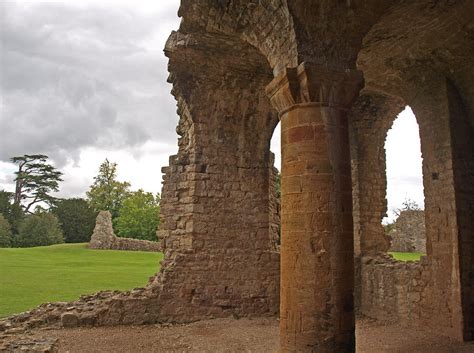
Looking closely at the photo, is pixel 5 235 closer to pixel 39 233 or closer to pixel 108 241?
pixel 39 233

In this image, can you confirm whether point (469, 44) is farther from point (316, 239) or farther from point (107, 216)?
point (107, 216)

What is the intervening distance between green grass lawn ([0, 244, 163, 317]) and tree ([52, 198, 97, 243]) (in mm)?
17696

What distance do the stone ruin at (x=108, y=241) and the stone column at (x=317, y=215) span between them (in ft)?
91.4

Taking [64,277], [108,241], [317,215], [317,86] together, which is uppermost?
[317,86]

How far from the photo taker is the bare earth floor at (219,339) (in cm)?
723

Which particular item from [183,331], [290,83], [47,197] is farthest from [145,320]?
[47,197]

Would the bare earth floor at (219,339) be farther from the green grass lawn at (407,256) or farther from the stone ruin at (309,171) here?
the green grass lawn at (407,256)

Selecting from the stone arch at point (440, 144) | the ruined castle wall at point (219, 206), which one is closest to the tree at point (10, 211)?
the ruined castle wall at point (219, 206)

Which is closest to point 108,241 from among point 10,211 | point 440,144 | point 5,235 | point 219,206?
point 5,235

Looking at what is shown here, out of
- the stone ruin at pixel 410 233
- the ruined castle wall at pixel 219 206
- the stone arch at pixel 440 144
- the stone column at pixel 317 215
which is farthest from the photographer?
the stone ruin at pixel 410 233

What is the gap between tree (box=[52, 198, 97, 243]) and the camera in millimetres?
44344

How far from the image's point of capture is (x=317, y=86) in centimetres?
514

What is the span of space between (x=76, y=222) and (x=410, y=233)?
33.6m

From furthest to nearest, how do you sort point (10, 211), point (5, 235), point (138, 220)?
1. point (138, 220)
2. point (10, 211)
3. point (5, 235)
